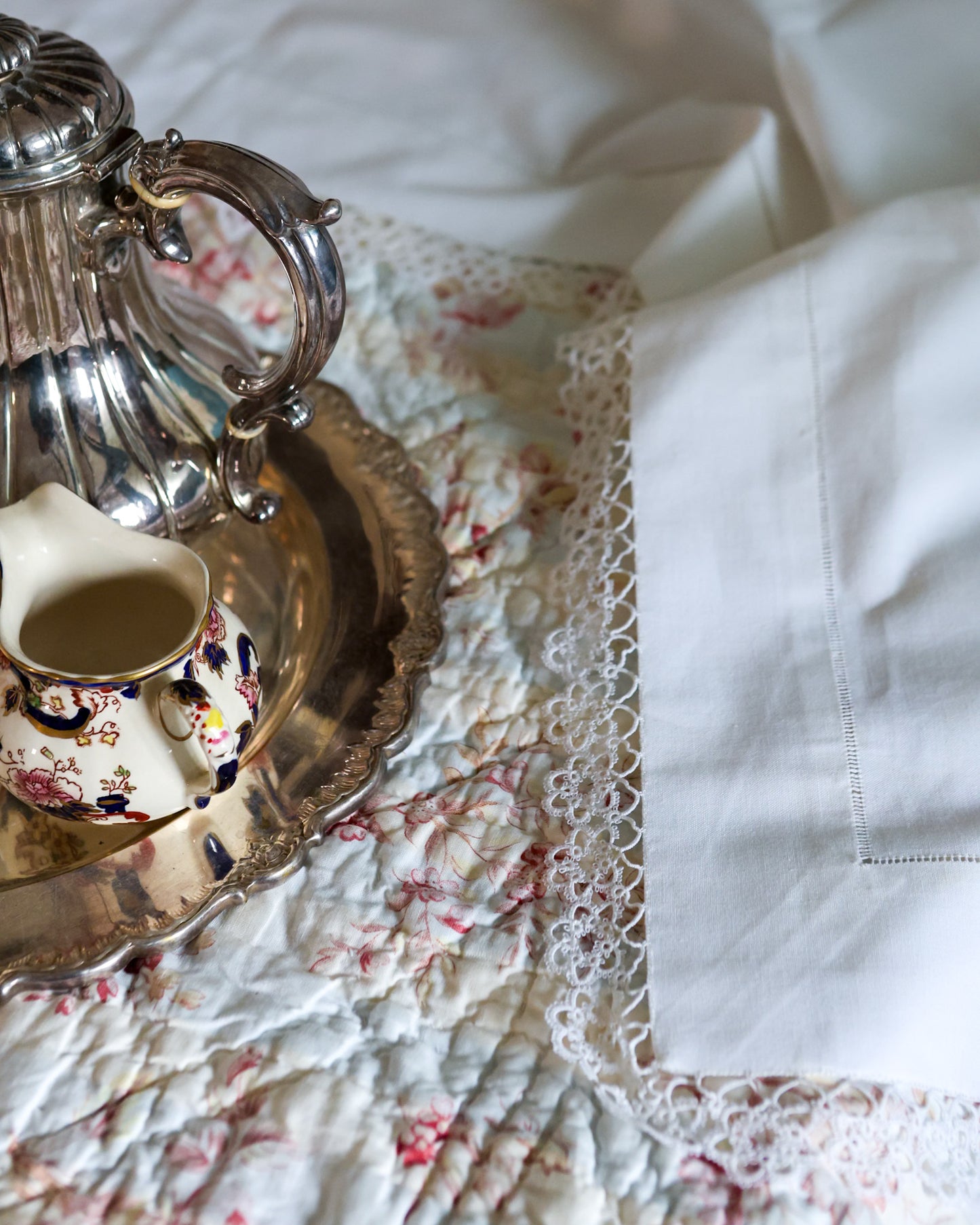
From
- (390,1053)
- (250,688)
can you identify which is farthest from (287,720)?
(390,1053)

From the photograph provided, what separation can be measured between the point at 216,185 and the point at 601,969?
34 cm

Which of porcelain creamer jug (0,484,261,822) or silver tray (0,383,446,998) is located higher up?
porcelain creamer jug (0,484,261,822)

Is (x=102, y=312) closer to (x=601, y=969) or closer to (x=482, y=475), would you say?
(x=482, y=475)

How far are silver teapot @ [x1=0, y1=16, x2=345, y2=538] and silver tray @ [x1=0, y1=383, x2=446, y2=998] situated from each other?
54 mm

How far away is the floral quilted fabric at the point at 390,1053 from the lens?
0.40 meters

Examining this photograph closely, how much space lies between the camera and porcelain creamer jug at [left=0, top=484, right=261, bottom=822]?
429 millimetres

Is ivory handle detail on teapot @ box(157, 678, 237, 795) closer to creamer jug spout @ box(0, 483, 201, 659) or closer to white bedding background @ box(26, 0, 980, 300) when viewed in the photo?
creamer jug spout @ box(0, 483, 201, 659)

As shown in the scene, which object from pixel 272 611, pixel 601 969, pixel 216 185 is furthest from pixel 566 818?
pixel 216 185

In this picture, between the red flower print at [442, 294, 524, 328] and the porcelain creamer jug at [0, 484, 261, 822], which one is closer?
the porcelain creamer jug at [0, 484, 261, 822]

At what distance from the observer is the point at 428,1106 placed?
426 mm

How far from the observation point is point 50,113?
1.46ft

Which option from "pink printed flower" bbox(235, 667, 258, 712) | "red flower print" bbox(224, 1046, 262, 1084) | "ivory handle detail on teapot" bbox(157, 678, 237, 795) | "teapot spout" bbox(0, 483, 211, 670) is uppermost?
"teapot spout" bbox(0, 483, 211, 670)

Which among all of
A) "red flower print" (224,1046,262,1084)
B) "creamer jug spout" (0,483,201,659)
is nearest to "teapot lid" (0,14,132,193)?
"creamer jug spout" (0,483,201,659)

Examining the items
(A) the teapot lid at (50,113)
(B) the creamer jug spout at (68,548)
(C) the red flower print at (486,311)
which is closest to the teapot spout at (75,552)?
(B) the creamer jug spout at (68,548)
